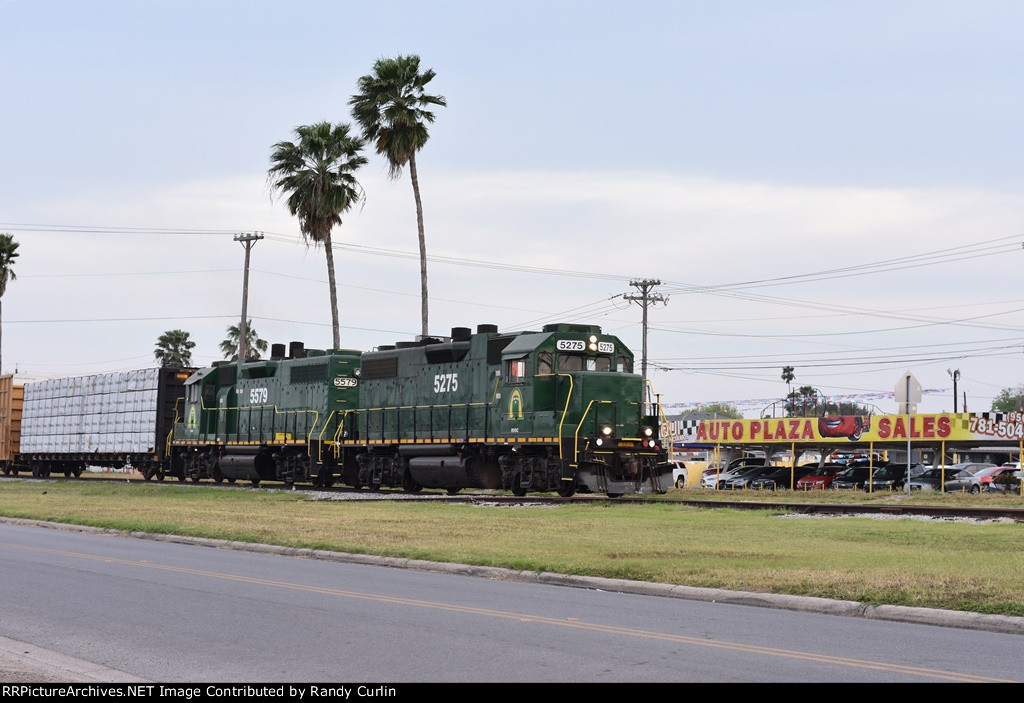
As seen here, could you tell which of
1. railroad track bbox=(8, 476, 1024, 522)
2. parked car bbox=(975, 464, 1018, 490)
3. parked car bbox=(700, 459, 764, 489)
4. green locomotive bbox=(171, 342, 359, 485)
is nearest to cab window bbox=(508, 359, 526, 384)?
railroad track bbox=(8, 476, 1024, 522)

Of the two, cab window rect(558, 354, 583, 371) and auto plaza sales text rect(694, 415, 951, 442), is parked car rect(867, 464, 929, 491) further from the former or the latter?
cab window rect(558, 354, 583, 371)

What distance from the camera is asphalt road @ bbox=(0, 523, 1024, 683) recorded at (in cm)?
866

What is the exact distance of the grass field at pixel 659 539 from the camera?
13633 mm

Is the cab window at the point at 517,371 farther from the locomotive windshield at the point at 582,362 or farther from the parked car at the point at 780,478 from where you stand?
the parked car at the point at 780,478

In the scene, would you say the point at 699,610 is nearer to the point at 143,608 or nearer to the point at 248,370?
the point at 143,608

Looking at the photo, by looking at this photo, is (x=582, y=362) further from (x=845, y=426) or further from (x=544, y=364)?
(x=845, y=426)

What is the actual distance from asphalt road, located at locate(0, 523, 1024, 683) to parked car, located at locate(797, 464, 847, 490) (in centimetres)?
3291

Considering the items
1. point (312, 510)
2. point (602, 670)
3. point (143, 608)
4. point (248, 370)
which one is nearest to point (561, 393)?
point (312, 510)

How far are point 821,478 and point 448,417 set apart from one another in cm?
1782

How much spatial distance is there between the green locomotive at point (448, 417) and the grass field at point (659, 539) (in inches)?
93.3

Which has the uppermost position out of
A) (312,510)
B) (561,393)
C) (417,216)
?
(417,216)

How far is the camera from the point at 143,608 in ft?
39.5

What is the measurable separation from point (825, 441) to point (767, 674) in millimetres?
42725

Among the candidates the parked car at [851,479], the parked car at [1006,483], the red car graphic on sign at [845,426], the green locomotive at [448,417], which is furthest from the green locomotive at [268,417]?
the parked car at [1006,483]
